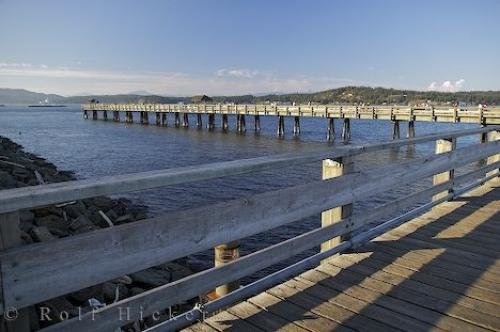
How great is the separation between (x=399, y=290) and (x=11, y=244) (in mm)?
2930

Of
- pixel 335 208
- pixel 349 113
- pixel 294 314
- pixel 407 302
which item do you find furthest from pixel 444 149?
pixel 349 113

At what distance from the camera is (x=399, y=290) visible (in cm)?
368

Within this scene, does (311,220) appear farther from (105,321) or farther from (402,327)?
(105,321)

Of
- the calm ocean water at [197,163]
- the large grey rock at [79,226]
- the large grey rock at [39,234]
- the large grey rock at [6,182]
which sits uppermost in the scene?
the large grey rock at [6,182]

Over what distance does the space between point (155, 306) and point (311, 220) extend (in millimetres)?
12473

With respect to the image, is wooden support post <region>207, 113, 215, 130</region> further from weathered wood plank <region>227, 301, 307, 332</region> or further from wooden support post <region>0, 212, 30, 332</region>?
wooden support post <region>0, 212, 30, 332</region>

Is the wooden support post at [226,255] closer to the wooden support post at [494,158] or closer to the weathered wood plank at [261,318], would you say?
the weathered wood plank at [261,318]

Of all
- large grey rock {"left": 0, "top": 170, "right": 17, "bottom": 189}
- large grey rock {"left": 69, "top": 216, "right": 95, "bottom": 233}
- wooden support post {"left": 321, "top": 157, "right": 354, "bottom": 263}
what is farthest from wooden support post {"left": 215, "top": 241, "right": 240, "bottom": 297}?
large grey rock {"left": 0, "top": 170, "right": 17, "bottom": 189}

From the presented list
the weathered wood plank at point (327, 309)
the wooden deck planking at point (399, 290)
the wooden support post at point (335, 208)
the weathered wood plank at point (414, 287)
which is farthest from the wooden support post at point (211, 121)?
the weathered wood plank at point (327, 309)

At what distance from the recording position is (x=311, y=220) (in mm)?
14773

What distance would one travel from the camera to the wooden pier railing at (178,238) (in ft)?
6.66

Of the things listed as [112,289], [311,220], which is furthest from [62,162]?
[112,289]

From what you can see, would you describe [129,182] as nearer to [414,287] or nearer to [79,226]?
[414,287]

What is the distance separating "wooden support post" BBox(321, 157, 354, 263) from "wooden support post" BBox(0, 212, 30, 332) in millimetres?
2634
